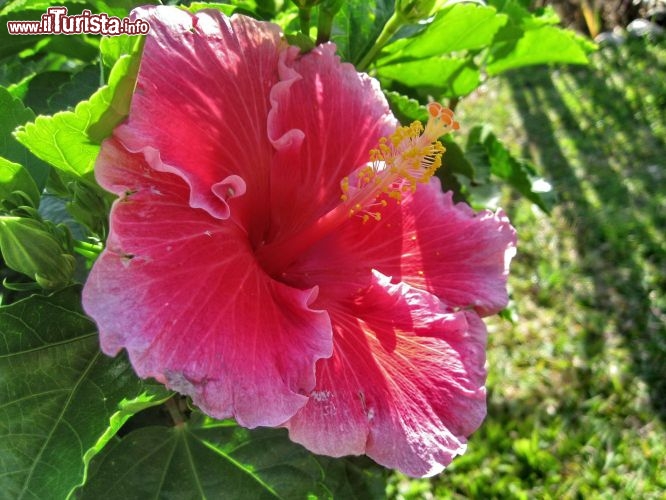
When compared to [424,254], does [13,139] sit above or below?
above

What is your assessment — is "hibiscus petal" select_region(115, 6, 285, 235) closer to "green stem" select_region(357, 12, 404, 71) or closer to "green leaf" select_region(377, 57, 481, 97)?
"green stem" select_region(357, 12, 404, 71)

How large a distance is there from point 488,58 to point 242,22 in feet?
2.19

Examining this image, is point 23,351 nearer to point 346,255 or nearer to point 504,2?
point 346,255

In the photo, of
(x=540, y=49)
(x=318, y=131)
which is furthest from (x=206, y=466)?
(x=540, y=49)

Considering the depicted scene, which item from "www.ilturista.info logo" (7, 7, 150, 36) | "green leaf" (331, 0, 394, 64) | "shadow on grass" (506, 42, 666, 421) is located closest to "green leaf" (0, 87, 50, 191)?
"www.ilturista.info logo" (7, 7, 150, 36)

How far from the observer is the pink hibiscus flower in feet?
2.52

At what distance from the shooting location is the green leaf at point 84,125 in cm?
74

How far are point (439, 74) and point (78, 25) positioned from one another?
61cm

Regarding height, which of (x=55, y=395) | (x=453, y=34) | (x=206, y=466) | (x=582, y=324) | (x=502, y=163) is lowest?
(x=582, y=324)

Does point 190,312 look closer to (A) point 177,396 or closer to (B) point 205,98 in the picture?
(B) point 205,98

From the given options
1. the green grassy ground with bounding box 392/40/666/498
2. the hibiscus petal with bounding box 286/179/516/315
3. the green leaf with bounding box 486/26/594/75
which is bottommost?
the green grassy ground with bounding box 392/40/666/498

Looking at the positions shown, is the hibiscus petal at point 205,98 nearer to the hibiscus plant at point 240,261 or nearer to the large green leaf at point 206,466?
the hibiscus plant at point 240,261

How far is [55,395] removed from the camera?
0.87 metres

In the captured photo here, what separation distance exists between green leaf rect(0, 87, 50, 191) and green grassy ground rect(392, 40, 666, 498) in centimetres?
196
